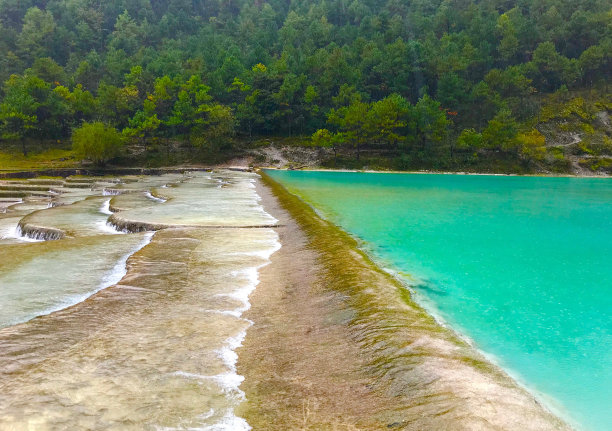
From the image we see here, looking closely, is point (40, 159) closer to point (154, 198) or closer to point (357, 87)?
point (154, 198)

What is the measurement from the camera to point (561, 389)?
821 cm

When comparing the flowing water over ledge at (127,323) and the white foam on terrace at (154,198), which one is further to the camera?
the white foam on terrace at (154,198)

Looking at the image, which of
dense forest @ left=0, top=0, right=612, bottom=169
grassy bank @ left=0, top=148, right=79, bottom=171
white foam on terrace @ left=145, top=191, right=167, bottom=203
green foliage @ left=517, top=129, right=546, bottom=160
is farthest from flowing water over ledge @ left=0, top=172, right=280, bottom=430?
green foliage @ left=517, top=129, right=546, bottom=160

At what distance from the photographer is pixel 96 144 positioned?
74.7 meters

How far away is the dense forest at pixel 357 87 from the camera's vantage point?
87000mm

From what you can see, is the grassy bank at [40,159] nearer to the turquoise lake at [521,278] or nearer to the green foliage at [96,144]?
the green foliage at [96,144]

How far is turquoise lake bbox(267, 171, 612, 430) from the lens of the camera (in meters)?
8.93

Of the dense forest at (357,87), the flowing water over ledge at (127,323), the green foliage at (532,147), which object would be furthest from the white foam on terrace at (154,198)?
the green foliage at (532,147)

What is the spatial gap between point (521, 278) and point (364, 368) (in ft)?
32.1

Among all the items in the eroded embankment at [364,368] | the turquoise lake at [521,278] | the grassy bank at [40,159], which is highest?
the grassy bank at [40,159]

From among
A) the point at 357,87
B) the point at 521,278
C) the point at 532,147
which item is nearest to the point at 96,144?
the point at 357,87

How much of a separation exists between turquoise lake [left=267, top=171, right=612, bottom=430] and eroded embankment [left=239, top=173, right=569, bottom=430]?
1305mm

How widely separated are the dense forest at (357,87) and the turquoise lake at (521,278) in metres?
55.9

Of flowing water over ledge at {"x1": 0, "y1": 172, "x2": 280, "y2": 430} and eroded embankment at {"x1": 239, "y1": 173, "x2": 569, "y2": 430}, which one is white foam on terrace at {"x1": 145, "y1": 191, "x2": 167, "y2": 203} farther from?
eroded embankment at {"x1": 239, "y1": 173, "x2": 569, "y2": 430}
